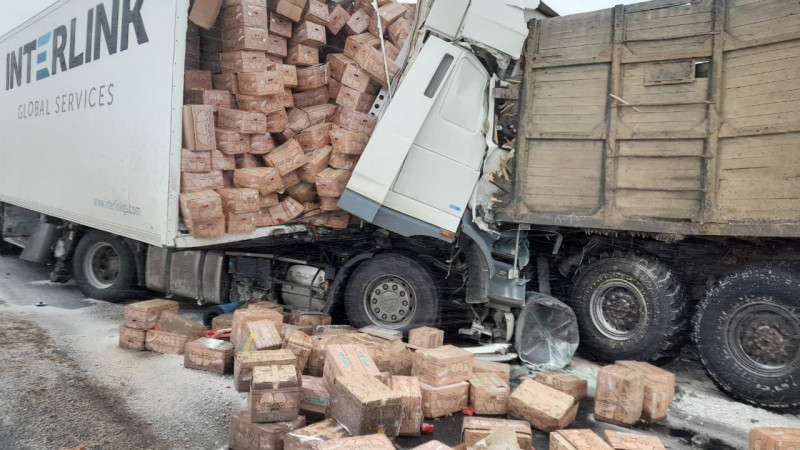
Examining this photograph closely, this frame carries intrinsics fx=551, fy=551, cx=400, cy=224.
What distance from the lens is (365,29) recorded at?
647 centimetres

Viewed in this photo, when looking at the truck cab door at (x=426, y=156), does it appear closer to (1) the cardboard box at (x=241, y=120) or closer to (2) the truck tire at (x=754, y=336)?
(1) the cardboard box at (x=241, y=120)

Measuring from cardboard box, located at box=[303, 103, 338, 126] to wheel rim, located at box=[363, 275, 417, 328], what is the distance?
187 cm

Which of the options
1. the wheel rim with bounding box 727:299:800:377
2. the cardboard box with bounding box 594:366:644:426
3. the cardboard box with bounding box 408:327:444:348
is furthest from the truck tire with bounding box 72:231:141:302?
the wheel rim with bounding box 727:299:800:377

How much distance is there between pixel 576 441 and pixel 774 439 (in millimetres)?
1172

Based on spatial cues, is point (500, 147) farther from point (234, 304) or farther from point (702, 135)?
point (234, 304)

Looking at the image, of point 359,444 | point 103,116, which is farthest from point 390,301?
point 103,116

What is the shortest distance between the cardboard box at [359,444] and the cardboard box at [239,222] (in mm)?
3085

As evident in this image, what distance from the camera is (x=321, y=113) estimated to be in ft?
20.1

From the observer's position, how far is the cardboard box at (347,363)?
3.94m

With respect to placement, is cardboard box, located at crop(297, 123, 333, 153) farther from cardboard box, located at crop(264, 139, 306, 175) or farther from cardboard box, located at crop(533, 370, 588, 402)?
cardboard box, located at crop(533, 370, 588, 402)

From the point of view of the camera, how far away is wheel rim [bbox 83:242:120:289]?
7785mm

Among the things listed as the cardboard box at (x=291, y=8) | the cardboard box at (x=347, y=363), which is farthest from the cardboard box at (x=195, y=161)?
the cardboard box at (x=347, y=363)

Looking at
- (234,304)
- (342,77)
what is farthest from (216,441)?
(342,77)

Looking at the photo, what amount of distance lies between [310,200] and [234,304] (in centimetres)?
180
